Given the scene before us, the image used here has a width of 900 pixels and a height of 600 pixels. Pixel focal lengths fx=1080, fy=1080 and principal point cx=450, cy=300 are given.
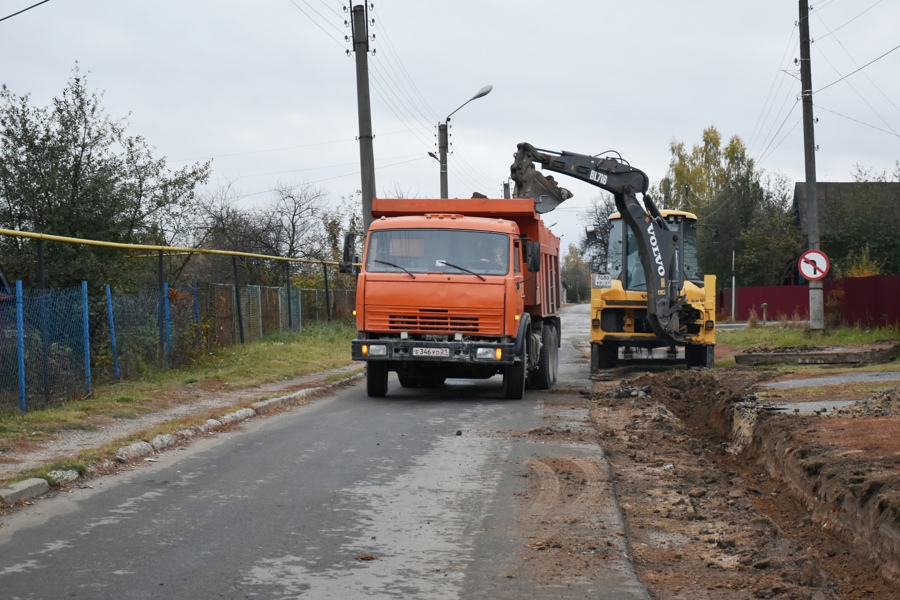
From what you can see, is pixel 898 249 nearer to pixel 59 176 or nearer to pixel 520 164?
pixel 520 164

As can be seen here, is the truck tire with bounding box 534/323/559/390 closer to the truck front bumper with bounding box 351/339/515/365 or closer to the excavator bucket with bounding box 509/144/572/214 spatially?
the excavator bucket with bounding box 509/144/572/214

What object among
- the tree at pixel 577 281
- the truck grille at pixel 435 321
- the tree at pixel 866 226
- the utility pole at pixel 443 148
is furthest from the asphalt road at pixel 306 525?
the tree at pixel 577 281

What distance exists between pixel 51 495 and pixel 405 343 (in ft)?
24.8

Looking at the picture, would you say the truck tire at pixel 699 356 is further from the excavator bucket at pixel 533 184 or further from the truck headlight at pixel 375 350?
the truck headlight at pixel 375 350

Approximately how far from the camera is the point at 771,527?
7.52 metres

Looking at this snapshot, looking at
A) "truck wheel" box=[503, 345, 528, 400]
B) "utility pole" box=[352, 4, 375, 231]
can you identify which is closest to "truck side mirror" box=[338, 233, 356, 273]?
"truck wheel" box=[503, 345, 528, 400]

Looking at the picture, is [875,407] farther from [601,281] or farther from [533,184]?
[601,281]

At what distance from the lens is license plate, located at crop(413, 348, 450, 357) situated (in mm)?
15531

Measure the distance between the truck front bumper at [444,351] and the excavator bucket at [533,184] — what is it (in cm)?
369

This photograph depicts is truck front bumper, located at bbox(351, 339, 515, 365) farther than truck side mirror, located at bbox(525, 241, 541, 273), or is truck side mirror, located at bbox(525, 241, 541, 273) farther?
truck side mirror, located at bbox(525, 241, 541, 273)

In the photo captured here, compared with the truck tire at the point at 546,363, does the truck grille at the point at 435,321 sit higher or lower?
higher

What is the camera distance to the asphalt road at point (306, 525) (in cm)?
586

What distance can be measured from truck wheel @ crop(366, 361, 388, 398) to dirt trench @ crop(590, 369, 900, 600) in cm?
391

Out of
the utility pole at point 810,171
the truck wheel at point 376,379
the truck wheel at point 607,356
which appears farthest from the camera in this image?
the utility pole at point 810,171
